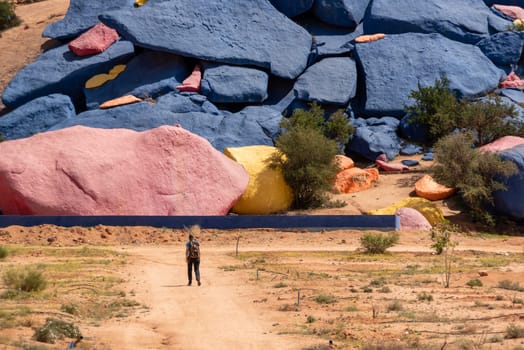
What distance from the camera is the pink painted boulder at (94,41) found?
161 feet

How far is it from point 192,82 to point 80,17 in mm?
9122

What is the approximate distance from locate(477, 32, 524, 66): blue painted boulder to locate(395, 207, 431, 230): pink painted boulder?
1780cm

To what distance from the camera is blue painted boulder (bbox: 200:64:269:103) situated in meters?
44.9

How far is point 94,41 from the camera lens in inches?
1937

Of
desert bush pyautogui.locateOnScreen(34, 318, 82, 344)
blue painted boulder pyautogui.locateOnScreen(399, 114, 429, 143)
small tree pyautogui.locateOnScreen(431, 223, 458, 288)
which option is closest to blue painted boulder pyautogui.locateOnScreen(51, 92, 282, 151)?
blue painted boulder pyautogui.locateOnScreen(399, 114, 429, 143)

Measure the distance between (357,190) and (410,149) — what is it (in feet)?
18.6

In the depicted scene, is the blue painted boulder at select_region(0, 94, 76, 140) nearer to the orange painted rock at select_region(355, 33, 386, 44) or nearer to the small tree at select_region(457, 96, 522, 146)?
the orange painted rock at select_region(355, 33, 386, 44)

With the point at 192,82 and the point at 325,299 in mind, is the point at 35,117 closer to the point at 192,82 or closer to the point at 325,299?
the point at 192,82

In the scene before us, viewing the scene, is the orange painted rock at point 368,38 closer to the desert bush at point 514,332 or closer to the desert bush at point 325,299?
the desert bush at point 325,299

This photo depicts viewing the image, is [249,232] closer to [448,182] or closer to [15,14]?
[448,182]

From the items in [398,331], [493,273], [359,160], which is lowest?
[359,160]

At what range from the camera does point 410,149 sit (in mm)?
44031

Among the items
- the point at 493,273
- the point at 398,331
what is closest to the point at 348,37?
the point at 493,273

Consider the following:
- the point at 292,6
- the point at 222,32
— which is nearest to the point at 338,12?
the point at 292,6
